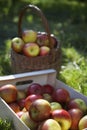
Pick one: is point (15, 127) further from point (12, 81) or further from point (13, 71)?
point (13, 71)

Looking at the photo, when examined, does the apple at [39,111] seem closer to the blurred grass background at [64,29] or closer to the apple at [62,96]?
the apple at [62,96]

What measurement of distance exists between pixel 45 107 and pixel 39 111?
0.14 feet

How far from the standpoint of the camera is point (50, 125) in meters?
1.95

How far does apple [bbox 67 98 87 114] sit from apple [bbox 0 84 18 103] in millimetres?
349

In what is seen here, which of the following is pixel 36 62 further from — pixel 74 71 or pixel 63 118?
pixel 63 118

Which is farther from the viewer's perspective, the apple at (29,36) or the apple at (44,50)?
the apple at (29,36)

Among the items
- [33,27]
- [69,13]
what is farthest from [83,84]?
[69,13]

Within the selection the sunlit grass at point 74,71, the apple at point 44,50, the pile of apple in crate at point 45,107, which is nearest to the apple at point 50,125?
the pile of apple in crate at point 45,107

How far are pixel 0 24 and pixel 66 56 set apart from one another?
1852 mm

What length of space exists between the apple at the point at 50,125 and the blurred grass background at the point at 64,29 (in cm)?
120

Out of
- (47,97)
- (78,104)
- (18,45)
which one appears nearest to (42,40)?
(18,45)

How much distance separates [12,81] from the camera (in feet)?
8.25

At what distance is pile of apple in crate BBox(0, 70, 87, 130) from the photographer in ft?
6.70

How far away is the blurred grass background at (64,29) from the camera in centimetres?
375
